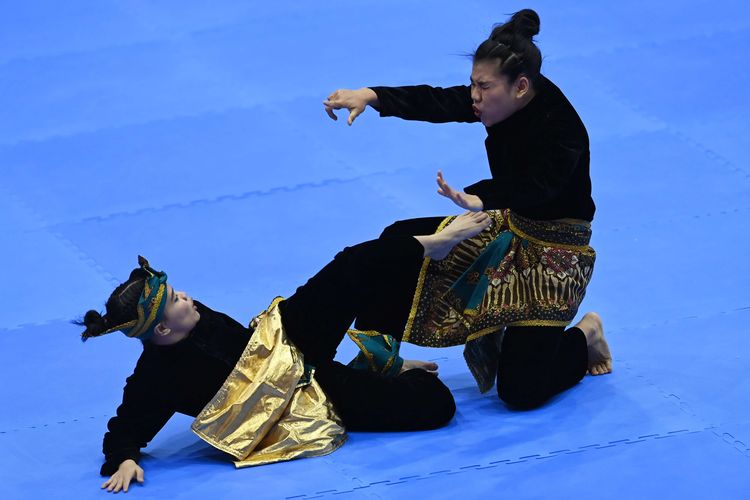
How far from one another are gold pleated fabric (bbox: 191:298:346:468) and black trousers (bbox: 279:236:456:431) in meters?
0.09

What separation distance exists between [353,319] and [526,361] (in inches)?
25.0

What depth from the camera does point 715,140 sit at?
21.4ft

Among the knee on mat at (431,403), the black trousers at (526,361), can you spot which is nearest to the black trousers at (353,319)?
the knee on mat at (431,403)

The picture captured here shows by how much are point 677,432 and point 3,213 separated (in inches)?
145

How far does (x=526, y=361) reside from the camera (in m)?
4.34

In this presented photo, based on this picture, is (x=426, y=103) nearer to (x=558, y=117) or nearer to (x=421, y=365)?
(x=558, y=117)

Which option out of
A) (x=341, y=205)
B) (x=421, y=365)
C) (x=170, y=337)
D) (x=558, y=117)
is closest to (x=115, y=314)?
(x=170, y=337)

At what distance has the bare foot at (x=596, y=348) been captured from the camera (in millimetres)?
4578

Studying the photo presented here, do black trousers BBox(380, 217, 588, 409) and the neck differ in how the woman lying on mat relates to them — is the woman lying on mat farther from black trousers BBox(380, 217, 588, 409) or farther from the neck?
the neck

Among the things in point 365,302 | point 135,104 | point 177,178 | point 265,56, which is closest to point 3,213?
point 177,178

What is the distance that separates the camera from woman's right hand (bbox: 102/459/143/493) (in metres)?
3.92

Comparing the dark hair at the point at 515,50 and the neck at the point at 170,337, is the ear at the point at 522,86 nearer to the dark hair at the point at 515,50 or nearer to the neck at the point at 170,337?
the dark hair at the point at 515,50

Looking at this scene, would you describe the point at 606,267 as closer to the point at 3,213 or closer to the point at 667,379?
the point at 667,379

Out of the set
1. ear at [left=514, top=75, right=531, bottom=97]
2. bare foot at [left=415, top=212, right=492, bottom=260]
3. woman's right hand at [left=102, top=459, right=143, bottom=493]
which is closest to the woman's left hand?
bare foot at [left=415, top=212, right=492, bottom=260]
